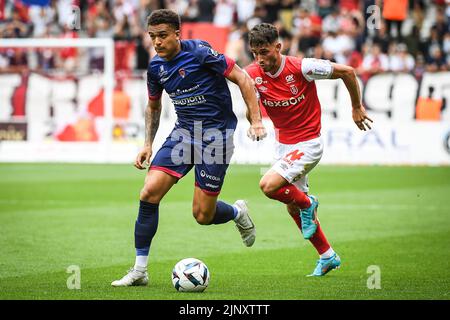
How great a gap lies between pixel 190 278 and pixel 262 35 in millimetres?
2423

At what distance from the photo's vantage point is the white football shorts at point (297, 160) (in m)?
8.75

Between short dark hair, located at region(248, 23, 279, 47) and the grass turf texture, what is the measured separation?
2.16 m

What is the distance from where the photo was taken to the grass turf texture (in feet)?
25.3

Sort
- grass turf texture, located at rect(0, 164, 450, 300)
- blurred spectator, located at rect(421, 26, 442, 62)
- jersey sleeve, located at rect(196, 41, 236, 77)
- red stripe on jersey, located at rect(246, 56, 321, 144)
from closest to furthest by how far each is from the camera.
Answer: grass turf texture, located at rect(0, 164, 450, 300) < jersey sleeve, located at rect(196, 41, 236, 77) < red stripe on jersey, located at rect(246, 56, 321, 144) < blurred spectator, located at rect(421, 26, 442, 62)

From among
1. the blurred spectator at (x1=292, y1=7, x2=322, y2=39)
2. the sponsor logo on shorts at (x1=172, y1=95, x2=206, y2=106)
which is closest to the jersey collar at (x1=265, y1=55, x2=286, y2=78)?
the sponsor logo on shorts at (x1=172, y1=95, x2=206, y2=106)

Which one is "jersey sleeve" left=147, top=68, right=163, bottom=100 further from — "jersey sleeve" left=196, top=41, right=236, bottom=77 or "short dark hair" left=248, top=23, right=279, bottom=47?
"short dark hair" left=248, top=23, right=279, bottom=47

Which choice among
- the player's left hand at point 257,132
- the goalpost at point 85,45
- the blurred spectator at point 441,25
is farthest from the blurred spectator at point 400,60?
the player's left hand at point 257,132

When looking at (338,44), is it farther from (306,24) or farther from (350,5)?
(350,5)

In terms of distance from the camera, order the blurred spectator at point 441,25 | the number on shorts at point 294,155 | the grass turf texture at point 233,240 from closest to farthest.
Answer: the grass turf texture at point 233,240 → the number on shorts at point 294,155 → the blurred spectator at point 441,25

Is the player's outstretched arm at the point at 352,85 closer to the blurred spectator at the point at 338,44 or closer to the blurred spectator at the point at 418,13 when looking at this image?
the blurred spectator at the point at 338,44

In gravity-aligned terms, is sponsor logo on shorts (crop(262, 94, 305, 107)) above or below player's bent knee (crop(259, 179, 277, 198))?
above

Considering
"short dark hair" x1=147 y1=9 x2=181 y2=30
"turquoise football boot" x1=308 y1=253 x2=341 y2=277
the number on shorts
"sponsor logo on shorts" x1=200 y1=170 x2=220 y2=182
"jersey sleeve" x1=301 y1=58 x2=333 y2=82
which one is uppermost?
"short dark hair" x1=147 y1=9 x2=181 y2=30

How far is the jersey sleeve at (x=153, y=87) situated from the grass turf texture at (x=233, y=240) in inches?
65.7

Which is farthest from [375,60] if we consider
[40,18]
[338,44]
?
[40,18]
